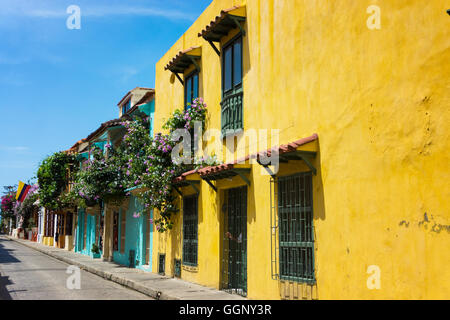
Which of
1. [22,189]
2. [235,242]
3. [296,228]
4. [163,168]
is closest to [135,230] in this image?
[163,168]

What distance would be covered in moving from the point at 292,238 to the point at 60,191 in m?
27.4

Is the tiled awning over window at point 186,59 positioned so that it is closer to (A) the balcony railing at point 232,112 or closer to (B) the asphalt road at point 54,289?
(A) the balcony railing at point 232,112

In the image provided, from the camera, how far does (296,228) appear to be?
802 centimetres

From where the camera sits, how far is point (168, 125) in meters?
13.3

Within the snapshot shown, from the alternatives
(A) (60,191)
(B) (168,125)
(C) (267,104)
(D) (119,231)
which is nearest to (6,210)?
(A) (60,191)

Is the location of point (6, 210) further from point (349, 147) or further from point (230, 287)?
point (349, 147)

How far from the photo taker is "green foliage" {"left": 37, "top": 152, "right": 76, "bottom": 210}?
1248 inches

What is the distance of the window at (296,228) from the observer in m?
7.66

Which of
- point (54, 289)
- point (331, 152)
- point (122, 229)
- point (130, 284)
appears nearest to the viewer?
point (331, 152)

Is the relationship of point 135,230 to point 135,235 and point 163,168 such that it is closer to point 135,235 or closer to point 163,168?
point 135,235

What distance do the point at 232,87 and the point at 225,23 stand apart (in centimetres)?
145

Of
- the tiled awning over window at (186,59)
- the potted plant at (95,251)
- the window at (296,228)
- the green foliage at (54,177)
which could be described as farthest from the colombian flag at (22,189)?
the window at (296,228)

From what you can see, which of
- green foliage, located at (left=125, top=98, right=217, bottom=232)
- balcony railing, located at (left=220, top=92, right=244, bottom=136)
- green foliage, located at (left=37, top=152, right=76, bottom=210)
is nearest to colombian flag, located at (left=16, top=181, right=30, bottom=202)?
green foliage, located at (left=37, top=152, right=76, bottom=210)
